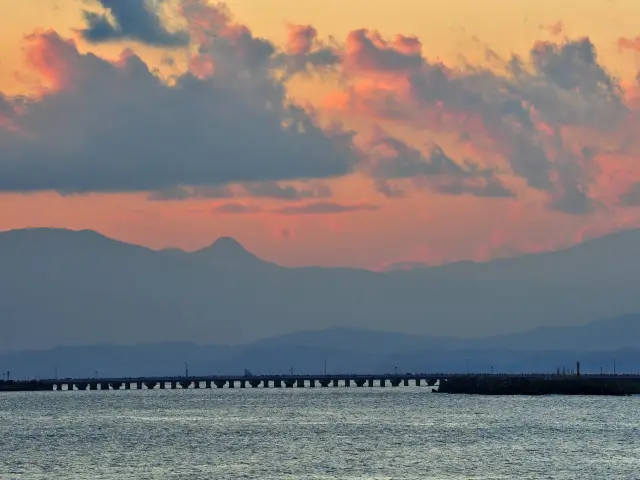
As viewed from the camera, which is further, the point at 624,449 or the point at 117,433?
the point at 117,433

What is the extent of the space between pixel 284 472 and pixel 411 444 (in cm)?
3220

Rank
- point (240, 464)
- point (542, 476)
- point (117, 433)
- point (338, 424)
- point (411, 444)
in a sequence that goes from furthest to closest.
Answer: point (338, 424), point (117, 433), point (411, 444), point (240, 464), point (542, 476)

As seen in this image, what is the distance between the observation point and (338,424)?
639 feet

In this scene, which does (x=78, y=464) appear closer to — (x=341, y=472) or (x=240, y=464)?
(x=240, y=464)

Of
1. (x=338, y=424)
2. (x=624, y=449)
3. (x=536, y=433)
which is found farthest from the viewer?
(x=338, y=424)

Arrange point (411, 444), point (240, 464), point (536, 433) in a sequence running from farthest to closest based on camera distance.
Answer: point (536, 433), point (411, 444), point (240, 464)

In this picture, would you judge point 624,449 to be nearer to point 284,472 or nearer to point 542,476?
point 542,476

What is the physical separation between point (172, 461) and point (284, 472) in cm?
1602

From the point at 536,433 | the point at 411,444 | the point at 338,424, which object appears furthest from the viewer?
the point at 338,424

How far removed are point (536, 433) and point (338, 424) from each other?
1439 inches

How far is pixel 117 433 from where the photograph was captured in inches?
7003

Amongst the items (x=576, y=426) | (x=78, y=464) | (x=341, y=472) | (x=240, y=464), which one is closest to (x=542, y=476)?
(x=341, y=472)

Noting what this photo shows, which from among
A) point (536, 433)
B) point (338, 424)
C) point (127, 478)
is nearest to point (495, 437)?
point (536, 433)

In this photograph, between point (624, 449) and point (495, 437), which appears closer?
point (624, 449)
